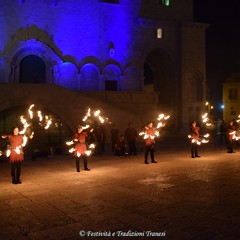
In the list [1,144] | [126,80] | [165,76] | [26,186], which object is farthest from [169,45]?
[26,186]

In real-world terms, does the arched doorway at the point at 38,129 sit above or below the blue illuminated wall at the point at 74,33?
below

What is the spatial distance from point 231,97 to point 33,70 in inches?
1543

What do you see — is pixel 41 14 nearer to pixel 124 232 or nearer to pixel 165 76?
pixel 165 76

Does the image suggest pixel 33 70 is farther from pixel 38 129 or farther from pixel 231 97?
pixel 231 97

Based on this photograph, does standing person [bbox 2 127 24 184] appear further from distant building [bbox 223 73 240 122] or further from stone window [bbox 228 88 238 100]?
stone window [bbox 228 88 238 100]

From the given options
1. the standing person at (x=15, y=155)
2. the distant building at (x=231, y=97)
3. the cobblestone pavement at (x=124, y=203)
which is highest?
the distant building at (x=231, y=97)

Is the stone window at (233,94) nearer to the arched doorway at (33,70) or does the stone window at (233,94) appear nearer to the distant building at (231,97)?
the distant building at (231,97)

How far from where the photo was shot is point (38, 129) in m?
20.3

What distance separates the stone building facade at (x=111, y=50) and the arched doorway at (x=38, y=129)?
16.8ft

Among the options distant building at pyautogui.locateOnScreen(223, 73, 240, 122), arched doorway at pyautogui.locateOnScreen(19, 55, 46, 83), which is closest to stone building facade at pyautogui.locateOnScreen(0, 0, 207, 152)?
arched doorway at pyautogui.locateOnScreen(19, 55, 46, 83)

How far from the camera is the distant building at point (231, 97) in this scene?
5778cm

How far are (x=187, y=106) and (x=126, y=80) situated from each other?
25.1ft

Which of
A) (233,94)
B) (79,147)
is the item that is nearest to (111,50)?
(79,147)

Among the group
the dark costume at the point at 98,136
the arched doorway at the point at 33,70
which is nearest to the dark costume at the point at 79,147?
the dark costume at the point at 98,136
